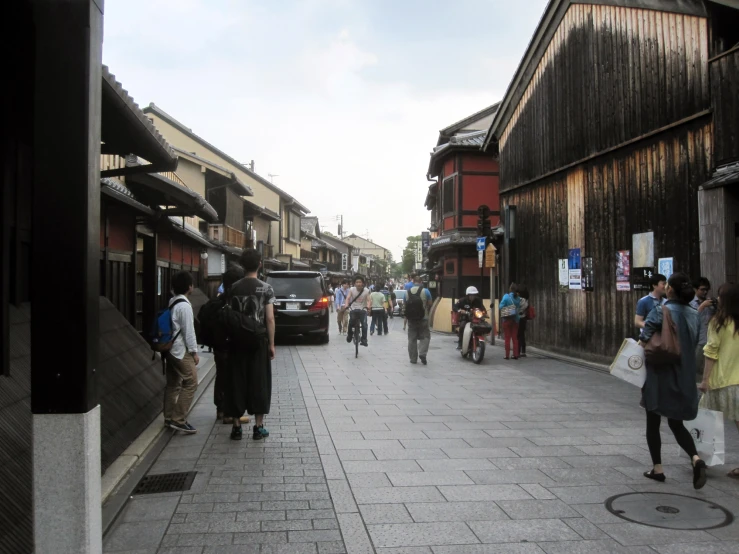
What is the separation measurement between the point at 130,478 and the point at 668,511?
164 inches

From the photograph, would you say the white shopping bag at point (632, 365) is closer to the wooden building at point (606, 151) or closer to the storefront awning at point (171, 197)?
the wooden building at point (606, 151)

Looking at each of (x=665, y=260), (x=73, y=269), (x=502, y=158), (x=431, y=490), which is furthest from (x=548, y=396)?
(x=502, y=158)

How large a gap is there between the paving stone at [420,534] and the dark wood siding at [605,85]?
861 centimetres

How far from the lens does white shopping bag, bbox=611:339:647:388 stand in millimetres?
5602

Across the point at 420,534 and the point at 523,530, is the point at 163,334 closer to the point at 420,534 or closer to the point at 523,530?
the point at 420,534

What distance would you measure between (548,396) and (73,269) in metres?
7.87

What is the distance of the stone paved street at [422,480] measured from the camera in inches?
163

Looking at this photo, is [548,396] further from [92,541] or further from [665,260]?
[92,541]

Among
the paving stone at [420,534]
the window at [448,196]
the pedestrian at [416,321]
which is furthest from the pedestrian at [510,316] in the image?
the window at [448,196]

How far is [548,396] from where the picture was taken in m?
9.66

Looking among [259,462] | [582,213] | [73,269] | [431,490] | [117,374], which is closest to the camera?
[73,269]

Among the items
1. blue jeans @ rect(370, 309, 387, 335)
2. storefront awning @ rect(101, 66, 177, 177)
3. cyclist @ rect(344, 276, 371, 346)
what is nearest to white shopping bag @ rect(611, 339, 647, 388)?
storefront awning @ rect(101, 66, 177, 177)

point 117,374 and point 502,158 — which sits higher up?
point 502,158

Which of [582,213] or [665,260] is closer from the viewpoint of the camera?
[665,260]
